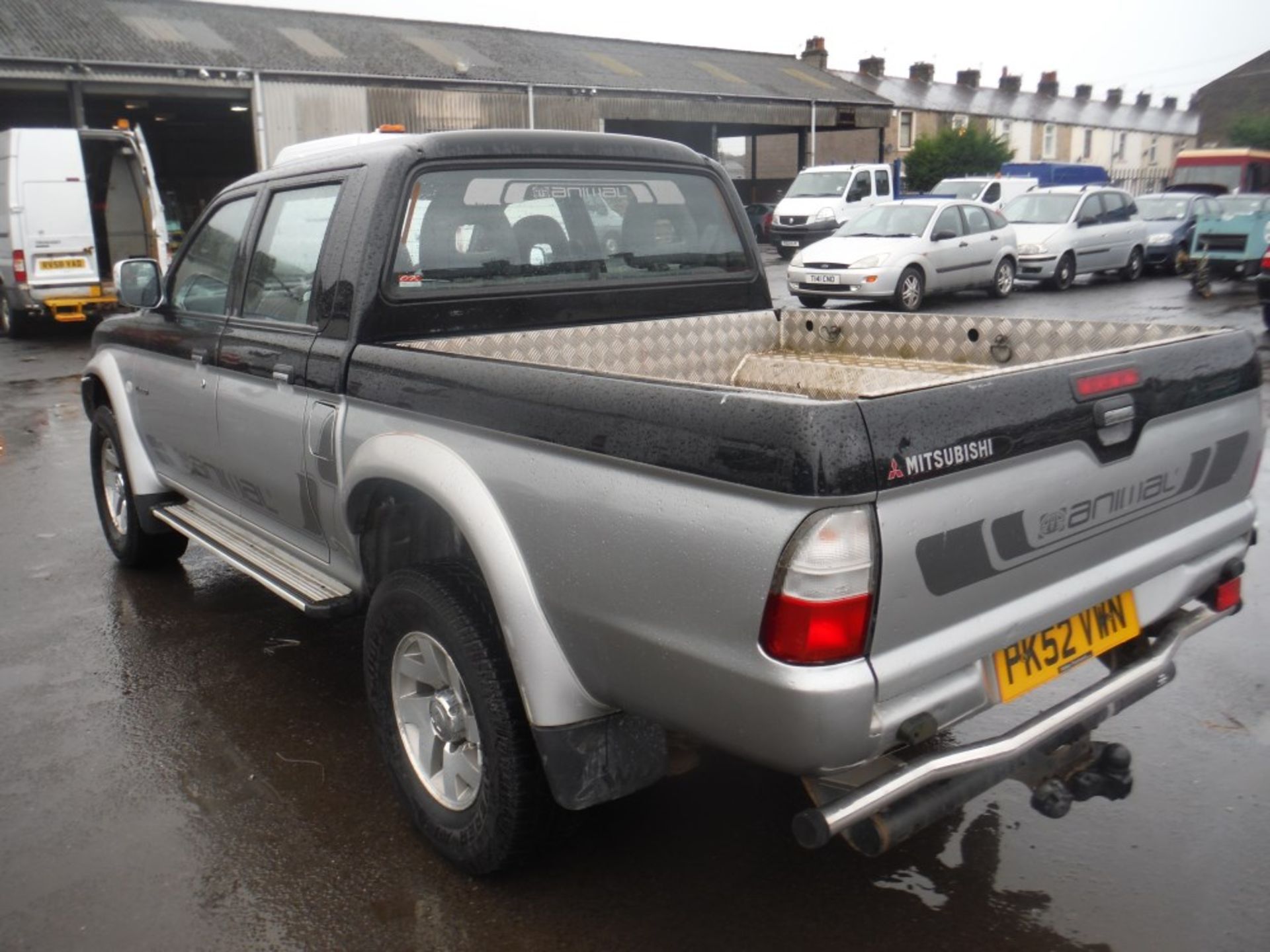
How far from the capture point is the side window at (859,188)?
2659 centimetres

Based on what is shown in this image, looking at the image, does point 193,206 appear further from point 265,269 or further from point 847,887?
point 847,887

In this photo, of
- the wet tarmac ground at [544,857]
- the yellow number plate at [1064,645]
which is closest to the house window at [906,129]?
the wet tarmac ground at [544,857]

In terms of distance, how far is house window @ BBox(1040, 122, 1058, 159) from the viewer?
56.8 m

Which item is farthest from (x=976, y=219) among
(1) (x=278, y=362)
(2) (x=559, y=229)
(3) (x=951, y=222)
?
(1) (x=278, y=362)

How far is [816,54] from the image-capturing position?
1747 inches

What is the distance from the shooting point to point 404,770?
3.19m

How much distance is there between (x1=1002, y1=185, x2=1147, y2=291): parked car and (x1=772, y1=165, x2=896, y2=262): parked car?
5405 mm

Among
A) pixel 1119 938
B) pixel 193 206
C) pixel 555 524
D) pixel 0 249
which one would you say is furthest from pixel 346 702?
pixel 193 206

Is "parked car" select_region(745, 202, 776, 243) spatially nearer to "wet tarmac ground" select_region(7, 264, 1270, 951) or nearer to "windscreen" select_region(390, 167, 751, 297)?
"windscreen" select_region(390, 167, 751, 297)

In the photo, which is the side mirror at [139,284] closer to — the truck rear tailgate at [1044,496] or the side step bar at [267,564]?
the side step bar at [267,564]

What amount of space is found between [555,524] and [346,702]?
80.2 inches

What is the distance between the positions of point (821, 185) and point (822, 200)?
0.91 metres

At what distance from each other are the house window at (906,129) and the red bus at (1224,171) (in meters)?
18.2

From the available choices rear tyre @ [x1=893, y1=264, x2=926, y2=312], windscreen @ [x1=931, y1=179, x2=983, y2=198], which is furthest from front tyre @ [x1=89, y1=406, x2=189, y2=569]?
windscreen @ [x1=931, y1=179, x2=983, y2=198]
